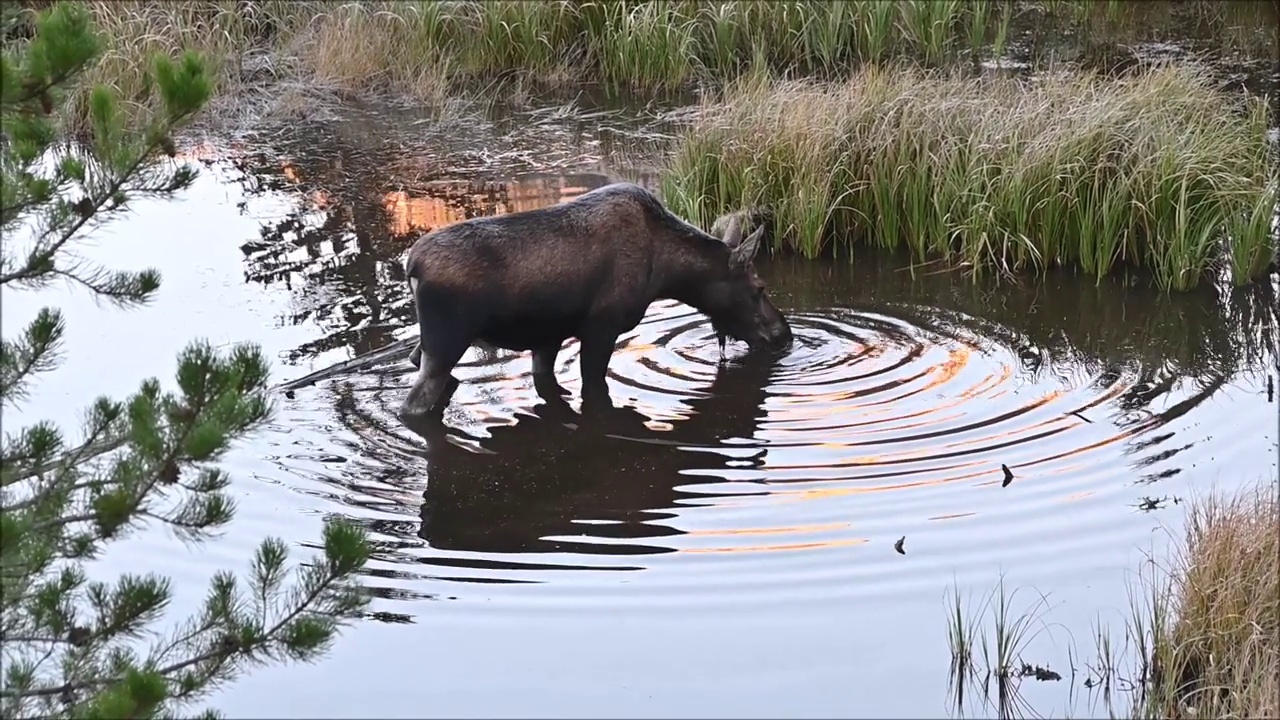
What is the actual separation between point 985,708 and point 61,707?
3.21 meters

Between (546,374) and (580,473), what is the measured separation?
49.8 inches

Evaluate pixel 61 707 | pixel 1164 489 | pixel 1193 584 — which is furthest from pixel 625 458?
pixel 61 707

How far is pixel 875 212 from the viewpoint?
37.9ft

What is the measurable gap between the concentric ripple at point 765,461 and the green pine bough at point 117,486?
6.94 ft

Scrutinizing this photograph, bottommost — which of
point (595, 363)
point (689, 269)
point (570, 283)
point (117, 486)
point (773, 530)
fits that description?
point (773, 530)

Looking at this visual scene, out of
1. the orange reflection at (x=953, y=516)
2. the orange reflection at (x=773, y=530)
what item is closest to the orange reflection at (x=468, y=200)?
the orange reflection at (x=773, y=530)

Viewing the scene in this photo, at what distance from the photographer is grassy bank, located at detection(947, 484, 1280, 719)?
227 inches

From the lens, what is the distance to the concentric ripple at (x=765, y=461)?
7.07 meters

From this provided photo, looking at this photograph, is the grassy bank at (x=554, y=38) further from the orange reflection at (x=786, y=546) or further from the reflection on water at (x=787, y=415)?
the orange reflection at (x=786, y=546)

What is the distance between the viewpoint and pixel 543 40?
1641 cm

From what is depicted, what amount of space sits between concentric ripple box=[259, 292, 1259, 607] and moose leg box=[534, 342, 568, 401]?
2.5 inches

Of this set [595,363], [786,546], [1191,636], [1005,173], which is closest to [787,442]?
[595,363]

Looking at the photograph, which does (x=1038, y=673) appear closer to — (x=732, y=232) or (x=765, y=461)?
(x=765, y=461)

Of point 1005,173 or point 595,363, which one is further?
point 1005,173
